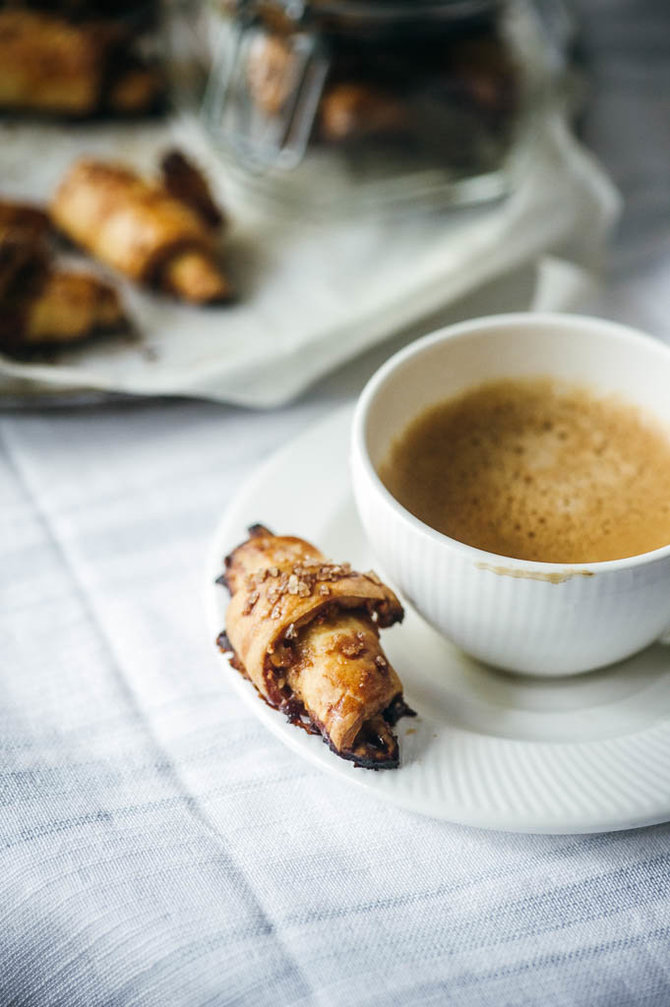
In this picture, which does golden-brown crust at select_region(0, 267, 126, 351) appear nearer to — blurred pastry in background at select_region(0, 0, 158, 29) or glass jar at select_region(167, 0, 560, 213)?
glass jar at select_region(167, 0, 560, 213)

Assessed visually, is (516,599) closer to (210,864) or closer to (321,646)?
(321,646)

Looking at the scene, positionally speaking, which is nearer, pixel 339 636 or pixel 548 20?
pixel 339 636

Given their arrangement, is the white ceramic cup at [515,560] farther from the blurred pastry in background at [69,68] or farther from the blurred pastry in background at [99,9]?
the blurred pastry in background at [99,9]

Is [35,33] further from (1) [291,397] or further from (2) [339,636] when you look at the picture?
(2) [339,636]

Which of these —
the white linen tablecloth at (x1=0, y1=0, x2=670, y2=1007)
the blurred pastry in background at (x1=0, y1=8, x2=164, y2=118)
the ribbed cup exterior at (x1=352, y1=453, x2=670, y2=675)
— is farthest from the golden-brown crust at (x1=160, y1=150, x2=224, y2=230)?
the ribbed cup exterior at (x1=352, y1=453, x2=670, y2=675)

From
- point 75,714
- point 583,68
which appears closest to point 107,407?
point 75,714

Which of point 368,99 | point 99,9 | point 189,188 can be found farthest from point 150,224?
point 99,9
